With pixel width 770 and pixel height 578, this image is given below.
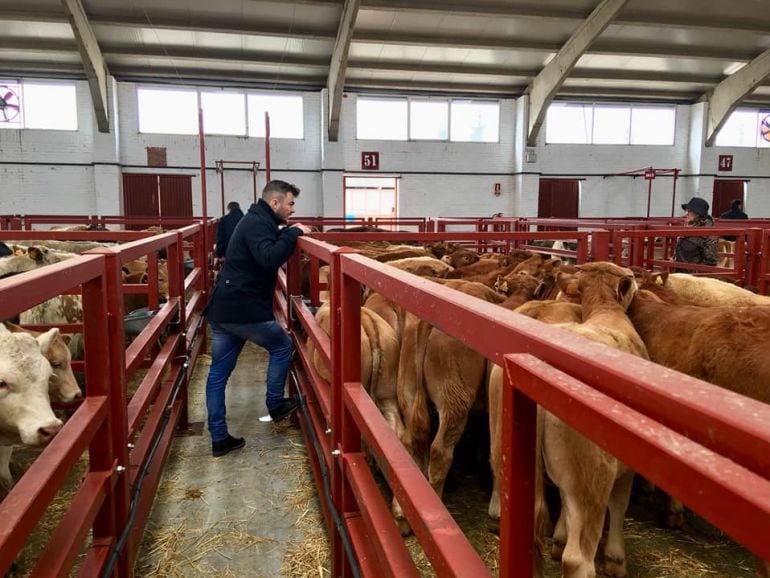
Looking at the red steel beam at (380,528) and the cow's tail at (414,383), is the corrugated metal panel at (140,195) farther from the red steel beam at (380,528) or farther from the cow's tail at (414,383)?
the red steel beam at (380,528)

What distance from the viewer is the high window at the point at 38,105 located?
709 inches

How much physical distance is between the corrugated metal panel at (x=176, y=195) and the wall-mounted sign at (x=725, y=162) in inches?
731

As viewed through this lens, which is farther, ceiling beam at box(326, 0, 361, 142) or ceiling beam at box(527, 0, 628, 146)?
ceiling beam at box(527, 0, 628, 146)

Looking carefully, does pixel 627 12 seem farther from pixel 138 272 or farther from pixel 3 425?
pixel 3 425

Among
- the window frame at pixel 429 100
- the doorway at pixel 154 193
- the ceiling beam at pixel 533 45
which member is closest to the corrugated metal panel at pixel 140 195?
the doorway at pixel 154 193

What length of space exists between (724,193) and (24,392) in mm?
24863

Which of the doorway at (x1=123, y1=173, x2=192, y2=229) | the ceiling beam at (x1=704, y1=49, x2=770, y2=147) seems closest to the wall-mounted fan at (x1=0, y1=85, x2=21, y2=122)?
the doorway at (x1=123, y1=173, x2=192, y2=229)

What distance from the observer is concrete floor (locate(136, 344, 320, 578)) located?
3158 mm

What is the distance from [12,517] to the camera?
147 centimetres

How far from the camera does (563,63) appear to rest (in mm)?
17469

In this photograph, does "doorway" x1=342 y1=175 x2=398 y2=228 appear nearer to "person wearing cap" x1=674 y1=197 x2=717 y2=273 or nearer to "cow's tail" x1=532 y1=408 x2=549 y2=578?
"person wearing cap" x1=674 y1=197 x2=717 y2=273


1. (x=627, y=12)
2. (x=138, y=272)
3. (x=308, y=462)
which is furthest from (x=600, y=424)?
(x=627, y=12)

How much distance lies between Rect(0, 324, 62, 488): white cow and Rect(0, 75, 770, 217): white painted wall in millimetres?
17383

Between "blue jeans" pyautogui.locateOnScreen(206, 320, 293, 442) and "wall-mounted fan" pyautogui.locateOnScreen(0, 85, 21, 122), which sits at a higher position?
"wall-mounted fan" pyautogui.locateOnScreen(0, 85, 21, 122)
